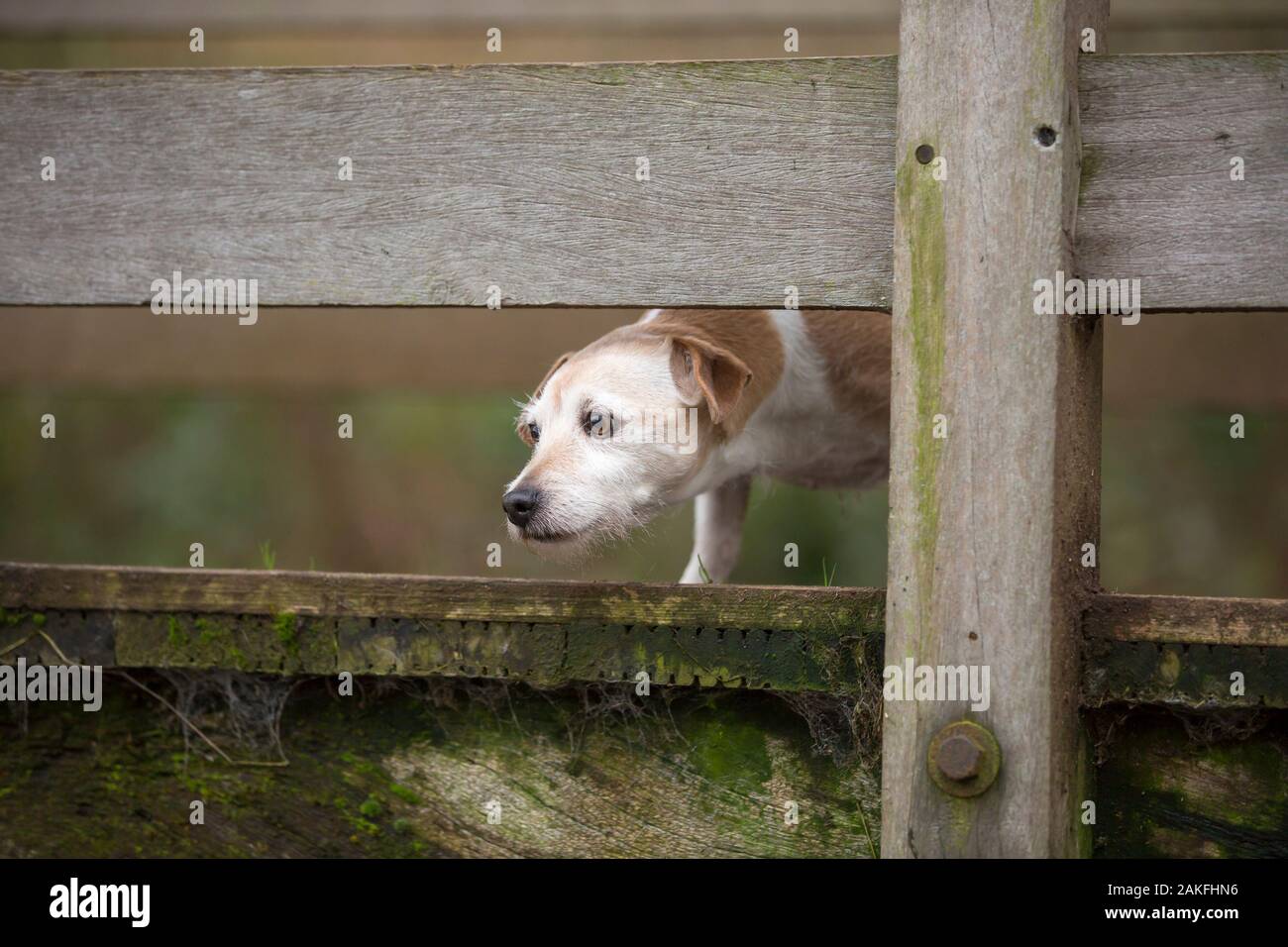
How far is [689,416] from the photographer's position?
8.95 ft

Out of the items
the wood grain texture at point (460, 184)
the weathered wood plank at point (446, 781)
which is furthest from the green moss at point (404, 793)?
the wood grain texture at point (460, 184)

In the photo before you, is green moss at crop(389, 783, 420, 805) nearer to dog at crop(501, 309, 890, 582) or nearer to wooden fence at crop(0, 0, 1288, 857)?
wooden fence at crop(0, 0, 1288, 857)

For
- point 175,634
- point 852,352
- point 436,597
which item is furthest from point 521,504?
point 852,352

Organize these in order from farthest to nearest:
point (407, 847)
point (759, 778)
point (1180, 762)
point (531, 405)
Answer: point (531, 405) < point (407, 847) < point (759, 778) < point (1180, 762)

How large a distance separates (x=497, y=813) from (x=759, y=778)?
0.47 meters

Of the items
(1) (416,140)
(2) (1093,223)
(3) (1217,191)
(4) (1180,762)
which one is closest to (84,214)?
(1) (416,140)

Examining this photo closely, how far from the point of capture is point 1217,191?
6.51 feet

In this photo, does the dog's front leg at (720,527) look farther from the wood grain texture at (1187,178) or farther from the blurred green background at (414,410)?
the wood grain texture at (1187,178)

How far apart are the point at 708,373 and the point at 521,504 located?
0.50 m

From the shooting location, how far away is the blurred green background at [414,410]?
5.36 meters

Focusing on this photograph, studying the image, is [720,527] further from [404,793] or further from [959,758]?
[959,758]

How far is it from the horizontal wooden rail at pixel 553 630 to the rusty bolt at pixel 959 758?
238mm

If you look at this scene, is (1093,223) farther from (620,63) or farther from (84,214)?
(84,214)

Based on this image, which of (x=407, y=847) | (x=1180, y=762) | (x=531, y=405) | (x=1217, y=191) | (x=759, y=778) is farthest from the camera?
(x=531, y=405)
